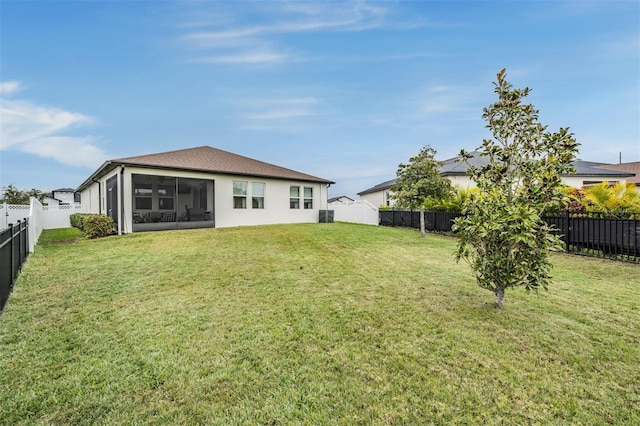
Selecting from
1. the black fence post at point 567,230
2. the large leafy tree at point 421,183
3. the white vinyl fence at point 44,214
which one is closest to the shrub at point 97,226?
the white vinyl fence at point 44,214

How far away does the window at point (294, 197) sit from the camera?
16398 millimetres

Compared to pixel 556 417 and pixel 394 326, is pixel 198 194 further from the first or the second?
pixel 556 417

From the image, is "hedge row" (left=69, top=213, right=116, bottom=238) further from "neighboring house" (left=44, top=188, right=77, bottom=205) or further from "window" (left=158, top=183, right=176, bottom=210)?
"neighboring house" (left=44, top=188, right=77, bottom=205)

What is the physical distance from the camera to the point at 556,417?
2.02 meters

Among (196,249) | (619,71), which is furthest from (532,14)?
(196,249)

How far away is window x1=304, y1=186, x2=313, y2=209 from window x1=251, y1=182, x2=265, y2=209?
2895mm

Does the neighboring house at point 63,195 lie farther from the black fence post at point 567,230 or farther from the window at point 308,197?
the black fence post at point 567,230

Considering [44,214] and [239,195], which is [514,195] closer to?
[239,195]

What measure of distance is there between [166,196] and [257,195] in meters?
7.04

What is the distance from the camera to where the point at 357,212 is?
19422mm

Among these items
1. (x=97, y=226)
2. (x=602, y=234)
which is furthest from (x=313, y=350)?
(x=97, y=226)

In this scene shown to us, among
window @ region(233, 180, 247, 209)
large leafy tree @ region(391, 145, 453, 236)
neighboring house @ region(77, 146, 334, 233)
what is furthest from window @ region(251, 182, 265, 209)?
large leafy tree @ region(391, 145, 453, 236)

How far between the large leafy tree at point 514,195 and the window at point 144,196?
58.6ft

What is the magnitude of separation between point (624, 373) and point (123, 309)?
221 inches
